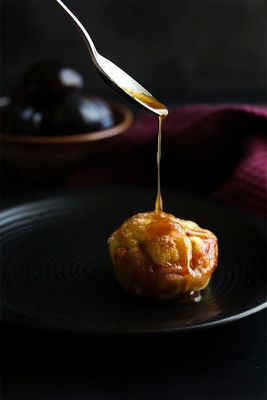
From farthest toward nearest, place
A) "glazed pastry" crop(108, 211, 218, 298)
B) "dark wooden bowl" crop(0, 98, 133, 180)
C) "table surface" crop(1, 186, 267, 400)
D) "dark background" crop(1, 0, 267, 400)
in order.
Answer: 1. "dark background" crop(1, 0, 267, 400)
2. "dark wooden bowl" crop(0, 98, 133, 180)
3. "glazed pastry" crop(108, 211, 218, 298)
4. "table surface" crop(1, 186, 267, 400)

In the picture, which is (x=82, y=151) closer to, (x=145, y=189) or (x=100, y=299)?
(x=145, y=189)

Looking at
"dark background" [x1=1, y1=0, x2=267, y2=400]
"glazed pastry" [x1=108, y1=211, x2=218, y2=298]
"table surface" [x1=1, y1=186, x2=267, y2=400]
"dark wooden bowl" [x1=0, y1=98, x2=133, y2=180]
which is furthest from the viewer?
"dark background" [x1=1, y1=0, x2=267, y2=400]

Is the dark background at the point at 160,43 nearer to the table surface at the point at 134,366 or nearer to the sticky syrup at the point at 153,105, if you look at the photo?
the sticky syrup at the point at 153,105

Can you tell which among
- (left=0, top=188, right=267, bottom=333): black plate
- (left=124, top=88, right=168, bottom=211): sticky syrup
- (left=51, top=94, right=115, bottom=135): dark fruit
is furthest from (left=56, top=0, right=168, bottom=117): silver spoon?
(left=51, top=94, right=115, bottom=135): dark fruit

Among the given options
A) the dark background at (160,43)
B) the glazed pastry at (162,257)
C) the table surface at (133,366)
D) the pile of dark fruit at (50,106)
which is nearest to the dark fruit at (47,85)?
the pile of dark fruit at (50,106)

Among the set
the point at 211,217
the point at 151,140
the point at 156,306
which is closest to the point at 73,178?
the point at 151,140

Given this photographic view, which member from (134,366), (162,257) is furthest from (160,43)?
(134,366)

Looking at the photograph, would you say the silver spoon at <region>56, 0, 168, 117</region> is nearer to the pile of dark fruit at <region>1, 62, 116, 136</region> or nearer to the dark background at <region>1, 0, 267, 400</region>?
the pile of dark fruit at <region>1, 62, 116, 136</region>

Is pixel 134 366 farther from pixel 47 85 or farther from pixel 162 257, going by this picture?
Result: pixel 47 85
